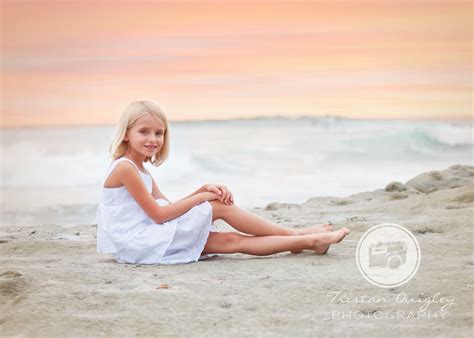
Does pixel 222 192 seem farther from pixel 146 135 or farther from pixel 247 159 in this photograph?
pixel 247 159

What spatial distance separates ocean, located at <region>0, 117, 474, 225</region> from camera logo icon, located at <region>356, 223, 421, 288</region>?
17.0 ft

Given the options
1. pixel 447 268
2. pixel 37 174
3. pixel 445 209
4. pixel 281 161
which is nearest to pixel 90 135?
pixel 37 174

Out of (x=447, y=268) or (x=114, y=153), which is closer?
(x=447, y=268)

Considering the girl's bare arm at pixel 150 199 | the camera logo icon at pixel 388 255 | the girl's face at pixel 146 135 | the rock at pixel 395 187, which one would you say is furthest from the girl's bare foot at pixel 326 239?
the rock at pixel 395 187

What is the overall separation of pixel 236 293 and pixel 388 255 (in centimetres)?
113

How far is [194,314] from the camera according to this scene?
3.19m

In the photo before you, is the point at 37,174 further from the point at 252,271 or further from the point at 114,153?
the point at 252,271

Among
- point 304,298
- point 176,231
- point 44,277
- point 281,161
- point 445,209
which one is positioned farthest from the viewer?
point 281,161

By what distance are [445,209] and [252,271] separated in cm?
198

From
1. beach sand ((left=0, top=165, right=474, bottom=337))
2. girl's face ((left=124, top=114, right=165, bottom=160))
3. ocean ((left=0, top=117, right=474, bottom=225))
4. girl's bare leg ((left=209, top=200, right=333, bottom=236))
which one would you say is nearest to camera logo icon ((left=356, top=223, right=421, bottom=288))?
beach sand ((left=0, top=165, right=474, bottom=337))

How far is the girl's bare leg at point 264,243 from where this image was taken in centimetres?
422

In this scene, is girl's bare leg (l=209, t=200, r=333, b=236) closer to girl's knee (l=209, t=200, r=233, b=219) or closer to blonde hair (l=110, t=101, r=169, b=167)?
girl's knee (l=209, t=200, r=233, b=219)

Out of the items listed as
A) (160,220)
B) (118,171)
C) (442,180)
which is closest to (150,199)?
(160,220)

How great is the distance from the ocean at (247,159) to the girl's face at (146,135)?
16.6 ft
